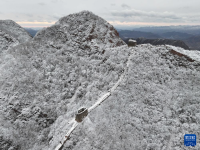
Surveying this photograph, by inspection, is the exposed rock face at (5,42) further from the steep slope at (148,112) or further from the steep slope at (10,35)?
the steep slope at (148,112)

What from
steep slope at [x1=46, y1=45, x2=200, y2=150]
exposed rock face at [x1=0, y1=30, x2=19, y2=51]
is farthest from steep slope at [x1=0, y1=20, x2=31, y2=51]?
steep slope at [x1=46, y1=45, x2=200, y2=150]

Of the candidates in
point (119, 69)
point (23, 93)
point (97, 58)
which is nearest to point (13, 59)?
point (23, 93)

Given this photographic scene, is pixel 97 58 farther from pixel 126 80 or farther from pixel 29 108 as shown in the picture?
pixel 29 108

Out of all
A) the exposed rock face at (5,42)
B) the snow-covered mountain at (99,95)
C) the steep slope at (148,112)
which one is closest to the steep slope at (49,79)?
the snow-covered mountain at (99,95)

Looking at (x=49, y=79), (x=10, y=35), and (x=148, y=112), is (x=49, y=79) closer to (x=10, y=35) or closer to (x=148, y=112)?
(x=148, y=112)

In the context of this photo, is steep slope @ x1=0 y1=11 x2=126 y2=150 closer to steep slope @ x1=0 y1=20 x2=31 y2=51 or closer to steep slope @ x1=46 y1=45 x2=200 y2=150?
steep slope @ x1=46 y1=45 x2=200 y2=150

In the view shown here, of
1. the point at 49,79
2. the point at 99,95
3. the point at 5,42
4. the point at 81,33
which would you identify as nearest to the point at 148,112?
the point at 99,95
